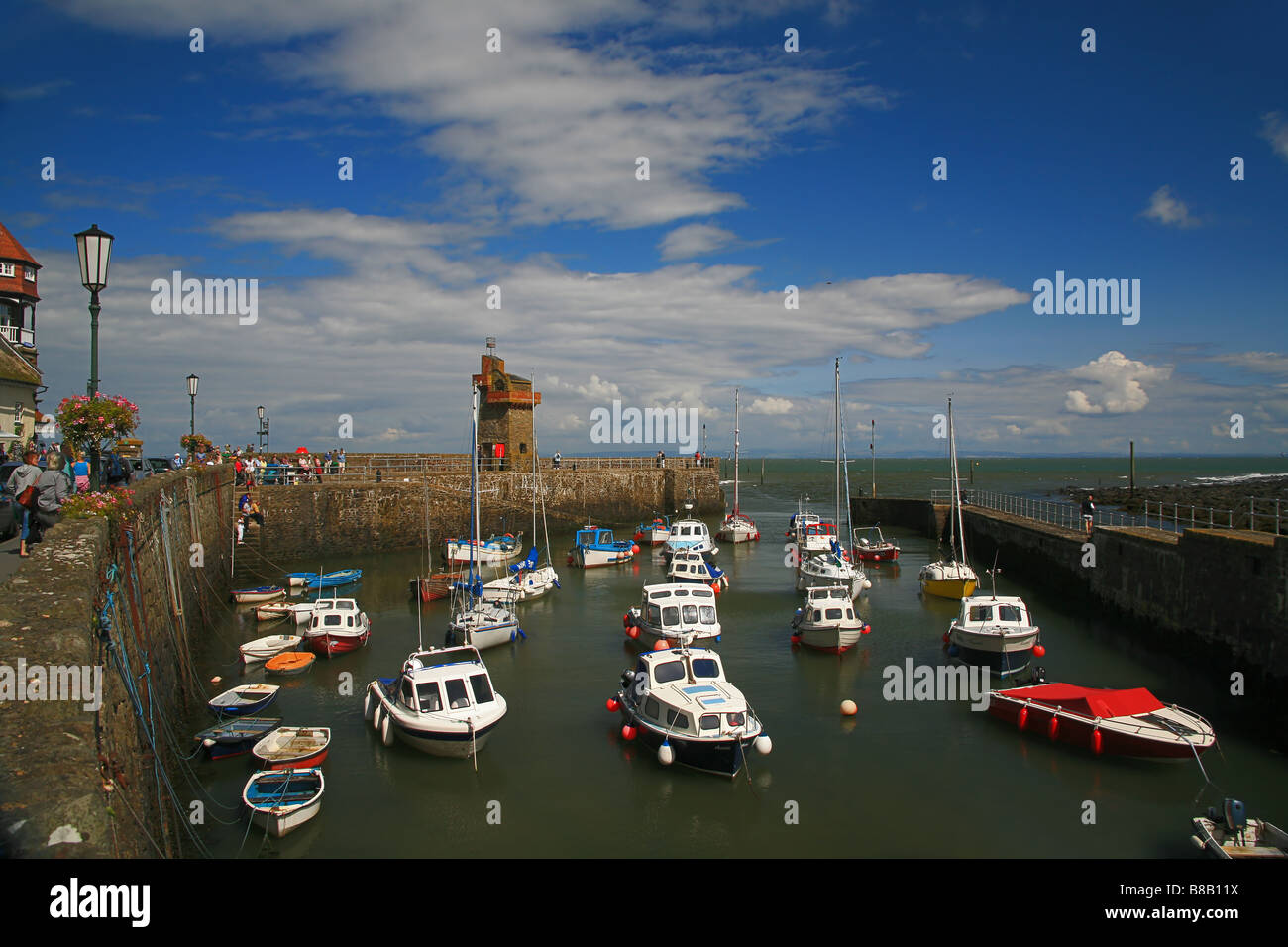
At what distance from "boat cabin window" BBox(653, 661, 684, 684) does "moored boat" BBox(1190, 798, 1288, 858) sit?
1016 centimetres

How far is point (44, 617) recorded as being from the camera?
836cm

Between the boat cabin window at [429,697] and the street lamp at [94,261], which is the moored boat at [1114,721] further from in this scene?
the street lamp at [94,261]

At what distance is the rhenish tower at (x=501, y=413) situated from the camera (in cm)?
5747

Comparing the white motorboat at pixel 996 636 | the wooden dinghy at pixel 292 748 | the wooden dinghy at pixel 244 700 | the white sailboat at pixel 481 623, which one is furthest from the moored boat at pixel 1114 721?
the wooden dinghy at pixel 244 700

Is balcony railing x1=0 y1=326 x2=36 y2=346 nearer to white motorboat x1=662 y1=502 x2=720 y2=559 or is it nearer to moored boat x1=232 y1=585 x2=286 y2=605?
moored boat x1=232 y1=585 x2=286 y2=605

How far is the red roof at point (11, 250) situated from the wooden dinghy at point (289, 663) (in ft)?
108

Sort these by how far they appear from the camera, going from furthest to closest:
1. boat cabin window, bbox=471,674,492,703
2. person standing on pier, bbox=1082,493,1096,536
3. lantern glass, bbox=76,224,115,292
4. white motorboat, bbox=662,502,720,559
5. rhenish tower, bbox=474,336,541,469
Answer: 1. rhenish tower, bbox=474,336,541,469
2. white motorboat, bbox=662,502,720,559
3. person standing on pier, bbox=1082,493,1096,536
4. boat cabin window, bbox=471,674,492,703
5. lantern glass, bbox=76,224,115,292

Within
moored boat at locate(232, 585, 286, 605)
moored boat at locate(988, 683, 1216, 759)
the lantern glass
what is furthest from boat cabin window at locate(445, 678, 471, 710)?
moored boat at locate(232, 585, 286, 605)

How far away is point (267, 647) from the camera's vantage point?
77.6ft

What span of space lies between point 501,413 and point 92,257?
151ft

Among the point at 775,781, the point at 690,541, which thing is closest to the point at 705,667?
the point at 775,781

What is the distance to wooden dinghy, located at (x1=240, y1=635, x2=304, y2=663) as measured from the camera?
23094 mm
